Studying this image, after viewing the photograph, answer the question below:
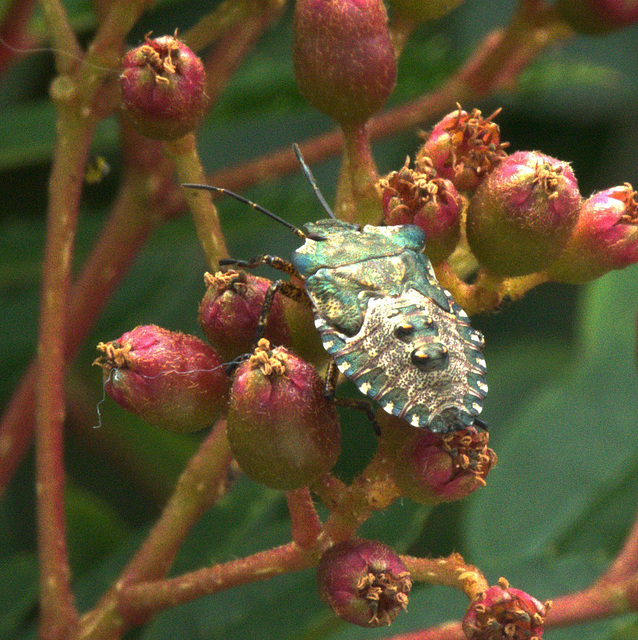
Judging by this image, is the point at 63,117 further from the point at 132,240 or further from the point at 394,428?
the point at 394,428

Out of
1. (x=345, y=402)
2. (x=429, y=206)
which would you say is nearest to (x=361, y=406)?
→ (x=345, y=402)

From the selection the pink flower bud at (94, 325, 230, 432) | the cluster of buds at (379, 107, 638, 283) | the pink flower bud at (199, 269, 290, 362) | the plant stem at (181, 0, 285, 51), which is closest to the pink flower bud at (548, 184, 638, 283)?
the cluster of buds at (379, 107, 638, 283)

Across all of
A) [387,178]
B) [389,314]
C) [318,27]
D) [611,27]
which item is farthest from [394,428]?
[611,27]

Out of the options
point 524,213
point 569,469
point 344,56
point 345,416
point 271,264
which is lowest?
point 569,469

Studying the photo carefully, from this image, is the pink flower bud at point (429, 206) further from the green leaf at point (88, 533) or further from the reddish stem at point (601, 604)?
the green leaf at point (88, 533)

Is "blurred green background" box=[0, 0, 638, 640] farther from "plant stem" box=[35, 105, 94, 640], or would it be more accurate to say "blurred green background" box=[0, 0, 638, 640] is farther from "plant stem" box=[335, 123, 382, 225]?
"plant stem" box=[335, 123, 382, 225]

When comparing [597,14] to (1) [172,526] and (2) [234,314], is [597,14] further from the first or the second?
(1) [172,526]

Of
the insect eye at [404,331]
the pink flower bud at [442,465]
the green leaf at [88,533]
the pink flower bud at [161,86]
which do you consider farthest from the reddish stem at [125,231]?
the pink flower bud at [442,465]
